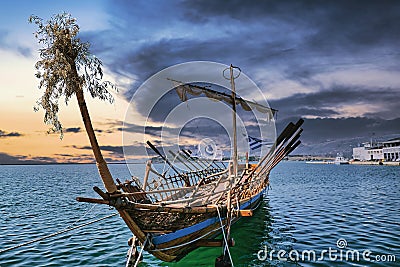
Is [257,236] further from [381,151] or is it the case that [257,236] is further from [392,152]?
[381,151]

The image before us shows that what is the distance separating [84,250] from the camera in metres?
14.3

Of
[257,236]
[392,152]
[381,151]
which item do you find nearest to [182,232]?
[257,236]

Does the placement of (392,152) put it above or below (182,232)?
above

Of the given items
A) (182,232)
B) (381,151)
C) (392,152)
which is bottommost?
(182,232)

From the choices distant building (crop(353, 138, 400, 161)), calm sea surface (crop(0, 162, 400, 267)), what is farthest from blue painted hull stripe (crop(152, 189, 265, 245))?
distant building (crop(353, 138, 400, 161))

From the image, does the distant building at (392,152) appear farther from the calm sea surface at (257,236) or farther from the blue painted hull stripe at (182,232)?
the blue painted hull stripe at (182,232)

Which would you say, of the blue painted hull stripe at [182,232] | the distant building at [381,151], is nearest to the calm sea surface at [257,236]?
the blue painted hull stripe at [182,232]

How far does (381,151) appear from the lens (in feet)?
474

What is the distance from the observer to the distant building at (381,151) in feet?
431

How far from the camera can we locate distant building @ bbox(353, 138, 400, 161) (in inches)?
5169

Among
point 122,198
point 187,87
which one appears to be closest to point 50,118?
point 122,198

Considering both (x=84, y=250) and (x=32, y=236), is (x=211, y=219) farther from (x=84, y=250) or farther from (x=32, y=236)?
(x=32, y=236)

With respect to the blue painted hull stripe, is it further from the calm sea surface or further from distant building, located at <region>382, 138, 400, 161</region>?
distant building, located at <region>382, 138, 400, 161</region>

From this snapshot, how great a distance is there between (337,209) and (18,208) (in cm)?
2681
